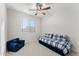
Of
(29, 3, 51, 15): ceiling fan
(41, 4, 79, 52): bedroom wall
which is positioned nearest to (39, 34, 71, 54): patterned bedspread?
(41, 4, 79, 52): bedroom wall

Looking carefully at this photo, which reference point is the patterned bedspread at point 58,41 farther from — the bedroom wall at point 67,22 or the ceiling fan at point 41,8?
the ceiling fan at point 41,8

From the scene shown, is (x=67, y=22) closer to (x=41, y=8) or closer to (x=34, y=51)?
(x=41, y=8)

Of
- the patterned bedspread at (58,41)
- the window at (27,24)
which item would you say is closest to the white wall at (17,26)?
the window at (27,24)

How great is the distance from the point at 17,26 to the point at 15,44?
11.4 inches

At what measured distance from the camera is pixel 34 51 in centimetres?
171

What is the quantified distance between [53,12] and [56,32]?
0.33m

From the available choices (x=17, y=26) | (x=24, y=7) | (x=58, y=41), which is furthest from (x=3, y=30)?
(x=58, y=41)

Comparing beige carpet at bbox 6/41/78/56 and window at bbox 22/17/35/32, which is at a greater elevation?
window at bbox 22/17/35/32

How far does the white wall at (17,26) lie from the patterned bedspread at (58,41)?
0.52 feet

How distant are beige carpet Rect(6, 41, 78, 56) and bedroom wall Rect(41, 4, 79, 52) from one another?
27 centimetres

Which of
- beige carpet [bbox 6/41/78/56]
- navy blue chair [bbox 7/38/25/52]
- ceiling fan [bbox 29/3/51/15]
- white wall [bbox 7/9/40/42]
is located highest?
ceiling fan [bbox 29/3/51/15]

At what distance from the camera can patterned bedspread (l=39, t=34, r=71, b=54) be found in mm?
1672

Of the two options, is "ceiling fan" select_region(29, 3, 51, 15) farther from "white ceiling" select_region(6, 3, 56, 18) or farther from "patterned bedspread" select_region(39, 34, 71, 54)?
"patterned bedspread" select_region(39, 34, 71, 54)

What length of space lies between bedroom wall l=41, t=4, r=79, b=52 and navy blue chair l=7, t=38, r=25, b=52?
414 millimetres
